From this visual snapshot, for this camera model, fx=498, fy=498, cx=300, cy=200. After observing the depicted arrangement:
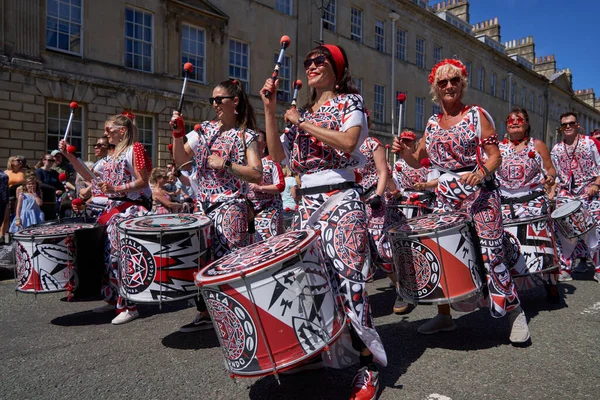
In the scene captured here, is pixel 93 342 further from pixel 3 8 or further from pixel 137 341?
pixel 3 8

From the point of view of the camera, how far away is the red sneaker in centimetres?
261

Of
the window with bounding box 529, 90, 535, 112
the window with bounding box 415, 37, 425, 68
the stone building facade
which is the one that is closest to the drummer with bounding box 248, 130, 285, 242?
the stone building facade

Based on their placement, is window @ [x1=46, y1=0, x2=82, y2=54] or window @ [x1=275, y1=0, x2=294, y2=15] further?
window @ [x1=275, y1=0, x2=294, y2=15]

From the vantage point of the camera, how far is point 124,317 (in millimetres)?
4535

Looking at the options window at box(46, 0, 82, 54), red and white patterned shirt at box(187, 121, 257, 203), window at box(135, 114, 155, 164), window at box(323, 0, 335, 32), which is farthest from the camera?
window at box(323, 0, 335, 32)

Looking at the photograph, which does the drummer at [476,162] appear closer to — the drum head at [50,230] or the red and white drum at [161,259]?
the red and white drum at [161,259]

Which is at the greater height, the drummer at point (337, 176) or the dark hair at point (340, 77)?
the dark hair at point (340, 77)

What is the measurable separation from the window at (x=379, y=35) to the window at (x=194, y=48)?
11313mm

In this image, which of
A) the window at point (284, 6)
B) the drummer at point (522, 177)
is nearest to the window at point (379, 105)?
the window at point (284, 6)

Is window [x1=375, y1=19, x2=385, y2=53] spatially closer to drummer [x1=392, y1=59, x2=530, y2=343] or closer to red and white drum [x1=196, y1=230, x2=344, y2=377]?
drummer [x1=392, y1=59, x2=530, y2=343]

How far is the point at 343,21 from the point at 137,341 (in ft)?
71.4

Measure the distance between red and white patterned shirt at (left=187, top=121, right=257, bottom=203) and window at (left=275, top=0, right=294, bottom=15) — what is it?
17176 millimetres

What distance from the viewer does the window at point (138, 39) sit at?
15117mm

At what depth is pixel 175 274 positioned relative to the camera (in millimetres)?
3469
